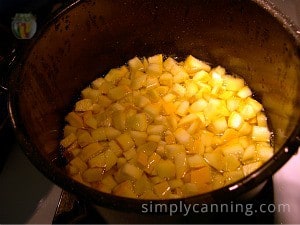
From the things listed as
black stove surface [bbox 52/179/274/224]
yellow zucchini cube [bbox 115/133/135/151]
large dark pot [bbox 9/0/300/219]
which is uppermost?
large dark pot [bbox 9/0/300/219]

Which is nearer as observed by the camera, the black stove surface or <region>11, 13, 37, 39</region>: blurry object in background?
the black stove surface

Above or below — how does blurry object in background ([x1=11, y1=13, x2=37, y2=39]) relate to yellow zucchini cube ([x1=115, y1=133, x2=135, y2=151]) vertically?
above

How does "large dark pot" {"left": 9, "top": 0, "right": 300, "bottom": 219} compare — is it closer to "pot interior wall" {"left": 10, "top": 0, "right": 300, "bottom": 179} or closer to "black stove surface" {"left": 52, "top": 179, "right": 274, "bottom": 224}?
"pot interior wall" {"left": 10, "top": 0, "right": 300, "bottom": 179}

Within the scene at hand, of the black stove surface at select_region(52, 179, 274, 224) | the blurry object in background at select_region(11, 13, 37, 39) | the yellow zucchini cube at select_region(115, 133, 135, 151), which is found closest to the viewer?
the black stove surface at select_region(52, 179, 274, 224)

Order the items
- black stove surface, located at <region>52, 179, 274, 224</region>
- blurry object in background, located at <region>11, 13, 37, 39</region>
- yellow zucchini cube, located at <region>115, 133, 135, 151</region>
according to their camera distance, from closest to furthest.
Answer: black stove surface, located at <region>52, 179, 274, 224</region> → yellow zucchini cube, located at <region>115, 133, 135, 151</region> → blurry object in background, located at <region>11, 13, 37, 39</region>

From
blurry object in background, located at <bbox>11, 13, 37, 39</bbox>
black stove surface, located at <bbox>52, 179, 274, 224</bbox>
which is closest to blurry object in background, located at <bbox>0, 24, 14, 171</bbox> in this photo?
blurry object in background, located at <bbox>11, 13, 37, 39</bbox>

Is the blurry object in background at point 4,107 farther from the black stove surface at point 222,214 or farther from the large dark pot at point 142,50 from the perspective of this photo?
the black stove surface at point 222,214

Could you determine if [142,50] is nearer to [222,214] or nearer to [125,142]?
[125,142]

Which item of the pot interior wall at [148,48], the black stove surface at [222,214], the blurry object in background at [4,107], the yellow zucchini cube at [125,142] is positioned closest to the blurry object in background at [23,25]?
the blurry object in background at [4,107]
